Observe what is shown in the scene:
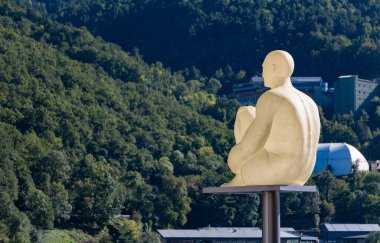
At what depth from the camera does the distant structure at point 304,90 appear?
14638 cm

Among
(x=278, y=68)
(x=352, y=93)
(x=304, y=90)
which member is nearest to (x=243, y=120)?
(x=278, y=68)

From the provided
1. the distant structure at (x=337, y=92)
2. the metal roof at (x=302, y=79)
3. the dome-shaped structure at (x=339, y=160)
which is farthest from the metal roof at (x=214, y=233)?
the metal roof at (x=302, y=79)

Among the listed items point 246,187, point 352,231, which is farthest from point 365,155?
point 246,187

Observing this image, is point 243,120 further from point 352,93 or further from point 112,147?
point 352,93

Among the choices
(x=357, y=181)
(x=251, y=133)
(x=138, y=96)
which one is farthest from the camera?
(x=138, y=96)

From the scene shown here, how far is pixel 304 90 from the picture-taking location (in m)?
146

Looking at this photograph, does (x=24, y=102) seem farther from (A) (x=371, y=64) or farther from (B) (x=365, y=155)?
(A) (x=371, y=64)

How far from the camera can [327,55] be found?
15962cm

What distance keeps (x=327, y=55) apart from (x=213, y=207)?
67123 mm

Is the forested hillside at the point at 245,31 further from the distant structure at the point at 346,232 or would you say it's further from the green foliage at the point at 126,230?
the green foliage at the point at 126,230

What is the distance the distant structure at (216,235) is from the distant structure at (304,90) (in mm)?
54895

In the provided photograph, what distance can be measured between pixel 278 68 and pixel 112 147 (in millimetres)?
79153

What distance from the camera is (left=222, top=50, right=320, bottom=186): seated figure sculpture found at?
2389cm

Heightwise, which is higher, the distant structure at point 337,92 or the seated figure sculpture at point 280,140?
the distant structure at point 337,92
